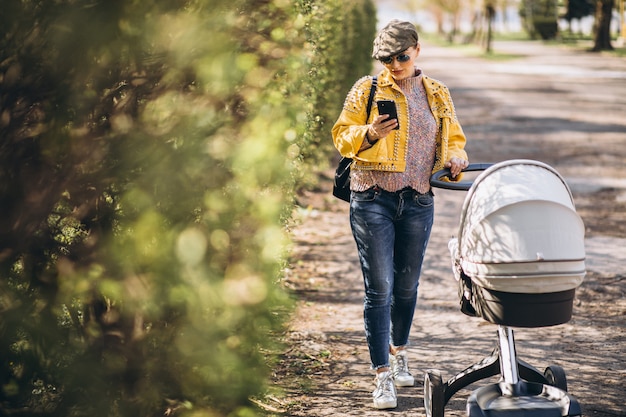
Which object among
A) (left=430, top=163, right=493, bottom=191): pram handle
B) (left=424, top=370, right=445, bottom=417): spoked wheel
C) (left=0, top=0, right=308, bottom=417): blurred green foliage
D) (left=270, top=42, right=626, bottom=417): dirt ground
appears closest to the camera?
(left=0, top=0, right=308, bottom=417): blurred green foliage

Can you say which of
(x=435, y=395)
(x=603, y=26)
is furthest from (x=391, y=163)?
(x=603, y=26)

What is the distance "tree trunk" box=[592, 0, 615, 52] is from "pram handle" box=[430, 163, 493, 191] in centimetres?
3695

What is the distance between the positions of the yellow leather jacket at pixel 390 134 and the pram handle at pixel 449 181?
11 cm

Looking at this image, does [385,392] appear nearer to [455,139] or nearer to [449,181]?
[449,181]

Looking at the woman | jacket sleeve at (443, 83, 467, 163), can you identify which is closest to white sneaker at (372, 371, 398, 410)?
the woman

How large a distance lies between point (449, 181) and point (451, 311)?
89.8 inches

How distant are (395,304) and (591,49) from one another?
3852 cm

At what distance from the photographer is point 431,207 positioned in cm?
462

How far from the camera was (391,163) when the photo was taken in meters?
4.42

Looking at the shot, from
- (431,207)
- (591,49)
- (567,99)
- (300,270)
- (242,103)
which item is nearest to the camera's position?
(242,103)

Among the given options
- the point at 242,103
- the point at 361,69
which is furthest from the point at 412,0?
the point at 242,103

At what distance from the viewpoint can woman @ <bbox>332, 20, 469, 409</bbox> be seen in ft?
14.4

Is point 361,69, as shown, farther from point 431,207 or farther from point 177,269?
point 177,269

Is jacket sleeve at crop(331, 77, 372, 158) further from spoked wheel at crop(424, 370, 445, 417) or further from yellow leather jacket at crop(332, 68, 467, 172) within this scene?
spoked wheel at crop(424, 370, 445, 417)
